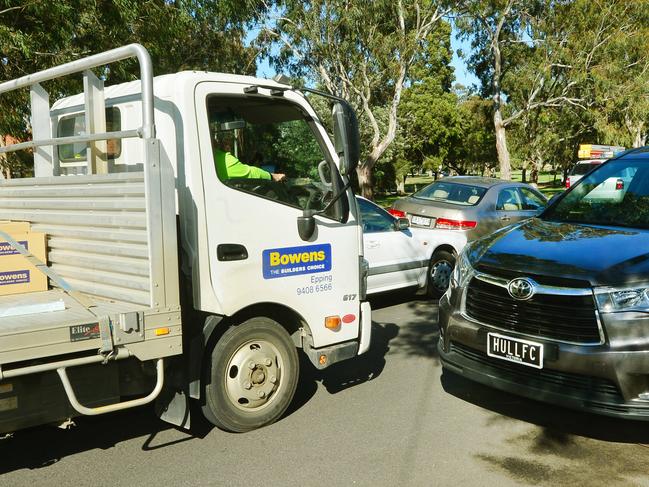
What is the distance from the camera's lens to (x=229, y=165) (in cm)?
415

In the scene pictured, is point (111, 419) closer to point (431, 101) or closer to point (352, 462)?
point (352, 462)

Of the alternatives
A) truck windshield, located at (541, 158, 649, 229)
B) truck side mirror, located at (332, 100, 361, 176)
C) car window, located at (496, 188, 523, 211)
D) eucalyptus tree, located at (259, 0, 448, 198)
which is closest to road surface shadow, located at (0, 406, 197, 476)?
truck side mirror, located at (332, 100, 361, 176)

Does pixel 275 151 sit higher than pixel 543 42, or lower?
lower

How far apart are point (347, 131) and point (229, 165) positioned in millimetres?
806

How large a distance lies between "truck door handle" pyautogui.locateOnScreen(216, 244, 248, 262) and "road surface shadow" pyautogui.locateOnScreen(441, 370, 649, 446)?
2173 mm

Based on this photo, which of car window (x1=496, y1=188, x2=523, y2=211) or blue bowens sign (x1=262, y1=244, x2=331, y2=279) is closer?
blue bowens sign (x1=262, y1=244, x2=331, y2=279)

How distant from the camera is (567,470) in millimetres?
3807

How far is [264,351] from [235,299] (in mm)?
495

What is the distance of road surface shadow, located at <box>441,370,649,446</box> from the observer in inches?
171

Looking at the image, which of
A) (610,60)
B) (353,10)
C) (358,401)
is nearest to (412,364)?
(358,401)

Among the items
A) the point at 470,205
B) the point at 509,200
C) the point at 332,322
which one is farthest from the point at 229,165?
the point at 509,200

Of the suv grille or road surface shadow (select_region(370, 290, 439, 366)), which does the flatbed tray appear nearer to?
the suv grille

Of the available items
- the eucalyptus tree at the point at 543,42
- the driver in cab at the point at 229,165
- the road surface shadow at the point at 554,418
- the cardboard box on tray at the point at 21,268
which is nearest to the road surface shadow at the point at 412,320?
the road surface shadow at the point at 554,418

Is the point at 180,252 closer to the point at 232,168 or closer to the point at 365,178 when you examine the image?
the point at 232,168
